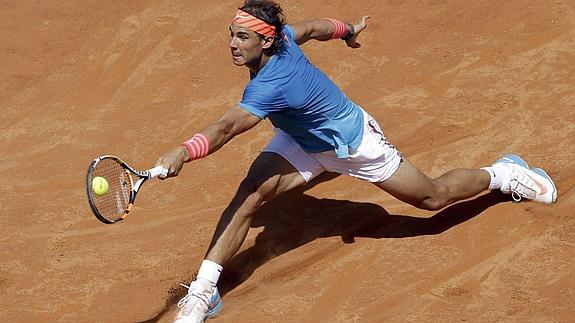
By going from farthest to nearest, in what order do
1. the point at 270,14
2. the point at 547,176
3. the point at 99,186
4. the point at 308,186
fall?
the point at 308,186 < the point at 547,176 < the point at 270,14 < the point at 99,186

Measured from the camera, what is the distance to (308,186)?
8820mm

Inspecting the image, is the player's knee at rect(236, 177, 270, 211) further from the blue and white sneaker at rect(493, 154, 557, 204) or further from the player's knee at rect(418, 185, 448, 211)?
the blue and white sneaker at rect(493, 154, 557, 204)

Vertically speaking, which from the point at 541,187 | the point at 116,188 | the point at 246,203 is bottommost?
the point at 541,187

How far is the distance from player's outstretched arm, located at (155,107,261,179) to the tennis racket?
0.27 feet

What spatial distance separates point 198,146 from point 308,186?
7.86 ft

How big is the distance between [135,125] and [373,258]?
2.94 metres

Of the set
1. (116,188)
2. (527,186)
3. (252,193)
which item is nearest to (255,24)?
(252,193)

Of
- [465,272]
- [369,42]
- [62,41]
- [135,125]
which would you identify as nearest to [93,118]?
A: [135,125]

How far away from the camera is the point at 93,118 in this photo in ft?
32.2

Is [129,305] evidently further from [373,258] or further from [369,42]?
[369,42]

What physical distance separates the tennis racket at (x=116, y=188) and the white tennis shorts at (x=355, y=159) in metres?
1.33

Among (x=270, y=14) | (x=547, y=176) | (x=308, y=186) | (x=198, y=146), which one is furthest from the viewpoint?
(x=308, y=186)

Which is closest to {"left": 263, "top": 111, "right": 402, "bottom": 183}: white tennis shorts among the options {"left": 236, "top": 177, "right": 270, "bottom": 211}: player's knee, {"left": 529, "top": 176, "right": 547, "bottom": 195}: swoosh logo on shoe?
{"left": 236, "top": 177, "right": 270, "bottom": 211}: player's knee

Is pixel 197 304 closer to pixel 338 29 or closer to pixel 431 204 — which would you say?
pixel 431 204
